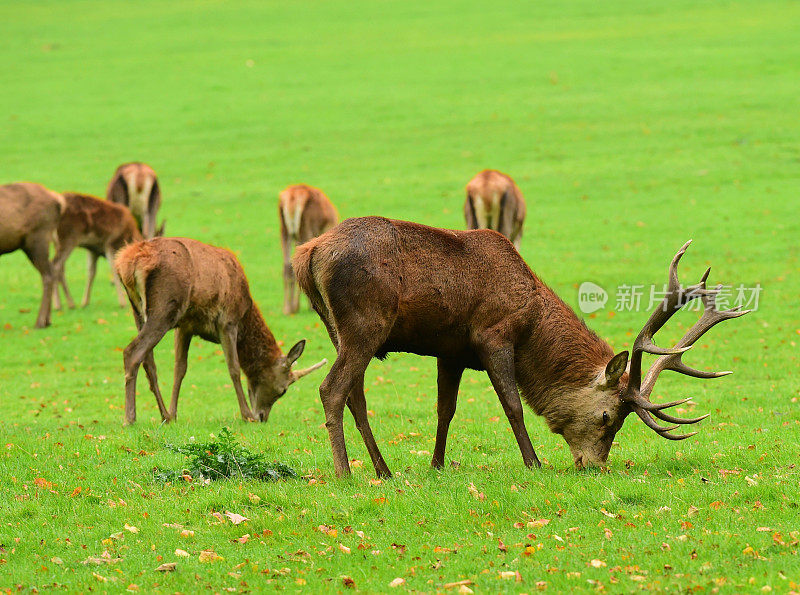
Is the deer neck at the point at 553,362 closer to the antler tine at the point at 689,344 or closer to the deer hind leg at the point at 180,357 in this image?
the antler tine at the point at 689,344

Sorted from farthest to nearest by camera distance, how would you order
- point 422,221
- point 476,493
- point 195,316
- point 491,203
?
point 422,221 < point 491,203 < point 195,316 < point 476,493

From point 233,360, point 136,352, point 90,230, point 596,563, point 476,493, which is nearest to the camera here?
point 596,563

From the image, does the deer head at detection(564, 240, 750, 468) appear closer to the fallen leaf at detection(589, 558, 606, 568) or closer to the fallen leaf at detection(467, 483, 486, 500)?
the fallen leaf at detection(467, 483, 486, 500)

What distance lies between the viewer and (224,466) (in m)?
8.75

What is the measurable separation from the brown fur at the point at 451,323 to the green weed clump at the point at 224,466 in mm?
586

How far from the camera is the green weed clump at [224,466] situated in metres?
8.65

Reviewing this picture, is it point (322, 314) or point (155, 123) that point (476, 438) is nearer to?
point (322, 314)

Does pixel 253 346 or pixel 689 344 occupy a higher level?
pixel 689 344

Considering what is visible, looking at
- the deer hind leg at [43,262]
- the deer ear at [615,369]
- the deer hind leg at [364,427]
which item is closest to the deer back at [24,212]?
the deer hind leg at [43,262]

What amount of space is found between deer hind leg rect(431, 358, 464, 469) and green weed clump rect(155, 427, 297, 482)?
1.27 meters

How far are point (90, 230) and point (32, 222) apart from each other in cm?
181

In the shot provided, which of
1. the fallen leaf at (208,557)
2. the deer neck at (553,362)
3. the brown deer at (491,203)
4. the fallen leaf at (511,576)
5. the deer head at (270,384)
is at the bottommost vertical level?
the deer head at (270,384)

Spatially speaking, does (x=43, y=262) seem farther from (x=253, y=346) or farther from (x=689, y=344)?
(x=689, y=344)

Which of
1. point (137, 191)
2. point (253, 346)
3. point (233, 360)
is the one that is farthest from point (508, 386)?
point (137, 191)
